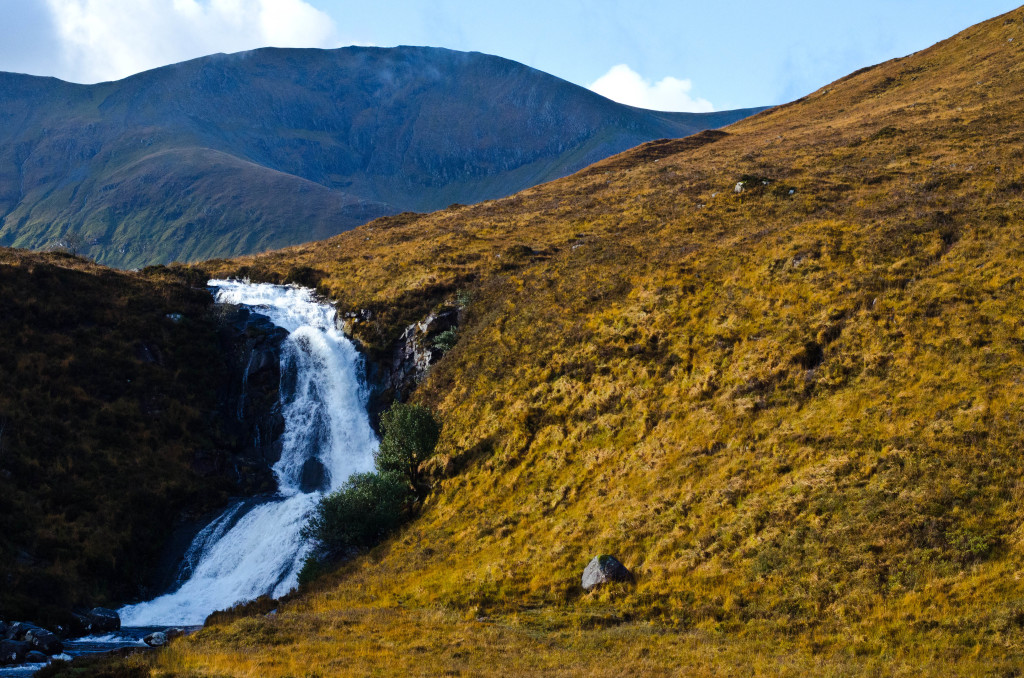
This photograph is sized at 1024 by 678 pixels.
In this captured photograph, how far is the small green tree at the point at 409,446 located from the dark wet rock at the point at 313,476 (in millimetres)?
8511

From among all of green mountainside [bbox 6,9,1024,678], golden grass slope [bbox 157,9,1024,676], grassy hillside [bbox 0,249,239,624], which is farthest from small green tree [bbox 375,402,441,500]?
grassy hillside [bbox 0,249,239,624]

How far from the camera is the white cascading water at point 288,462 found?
1382 inches

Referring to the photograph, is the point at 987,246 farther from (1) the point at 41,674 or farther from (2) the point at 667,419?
(1) the point at 41,674

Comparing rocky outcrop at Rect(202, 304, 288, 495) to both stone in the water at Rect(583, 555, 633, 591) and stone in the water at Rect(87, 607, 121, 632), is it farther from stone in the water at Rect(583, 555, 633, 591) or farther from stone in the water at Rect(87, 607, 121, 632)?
stone in the water at Rect(583, 555, 633, 591)

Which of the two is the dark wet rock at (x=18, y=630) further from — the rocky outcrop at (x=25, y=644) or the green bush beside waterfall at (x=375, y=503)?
the green bush beside waterfall at (x=375, y=503)

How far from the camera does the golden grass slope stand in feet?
62.5

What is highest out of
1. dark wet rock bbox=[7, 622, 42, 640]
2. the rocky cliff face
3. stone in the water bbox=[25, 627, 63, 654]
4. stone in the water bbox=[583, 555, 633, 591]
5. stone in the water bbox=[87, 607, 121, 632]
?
the rocky cliff face

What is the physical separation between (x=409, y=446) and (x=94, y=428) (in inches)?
867

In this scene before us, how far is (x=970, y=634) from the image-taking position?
16500mm

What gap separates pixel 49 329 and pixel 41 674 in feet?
128

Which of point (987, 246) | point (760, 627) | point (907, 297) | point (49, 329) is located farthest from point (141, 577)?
point (987, 246)

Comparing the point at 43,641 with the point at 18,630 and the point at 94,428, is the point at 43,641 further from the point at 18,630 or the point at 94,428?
the point at 94,428

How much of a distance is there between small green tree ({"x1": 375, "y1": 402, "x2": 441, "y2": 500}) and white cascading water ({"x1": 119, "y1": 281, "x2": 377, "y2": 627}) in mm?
6514

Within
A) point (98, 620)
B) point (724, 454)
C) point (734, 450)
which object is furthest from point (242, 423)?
point (734, 450)
